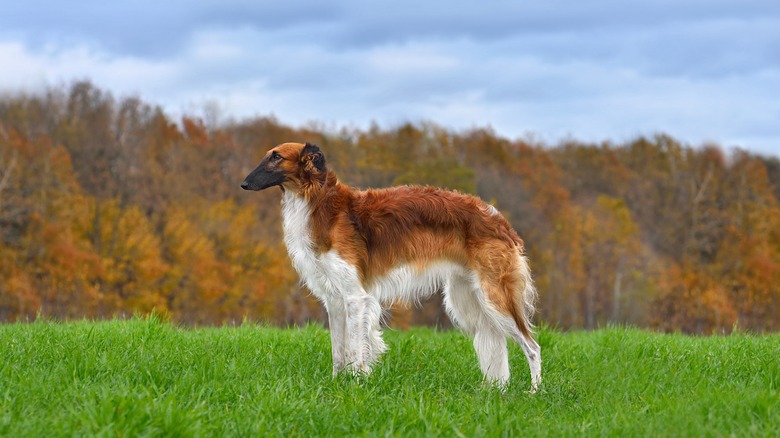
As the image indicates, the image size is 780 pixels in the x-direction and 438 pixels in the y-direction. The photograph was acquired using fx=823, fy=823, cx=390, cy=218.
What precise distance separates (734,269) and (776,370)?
5896cm

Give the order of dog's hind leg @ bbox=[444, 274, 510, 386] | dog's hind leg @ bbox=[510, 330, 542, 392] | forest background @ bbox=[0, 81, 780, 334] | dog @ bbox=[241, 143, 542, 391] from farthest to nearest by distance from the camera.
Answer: forest background @ bbox=[0, 81, 780, 334] < dog's hind leg @ bbox=[444, 274, 510, 386] < dog's hind leg @ bbox=[510, 330, 542, 392] < dog @ bbox=[241, 143, 542, 391]

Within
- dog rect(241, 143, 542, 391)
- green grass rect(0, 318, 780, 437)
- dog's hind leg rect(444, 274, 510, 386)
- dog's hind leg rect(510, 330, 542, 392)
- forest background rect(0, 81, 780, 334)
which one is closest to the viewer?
green grass rect(0, 318, 780, 437)

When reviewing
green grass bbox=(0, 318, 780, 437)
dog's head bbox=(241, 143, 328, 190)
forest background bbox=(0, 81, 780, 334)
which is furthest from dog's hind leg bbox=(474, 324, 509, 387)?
forest background bbox=(0, 81, 780, 334)

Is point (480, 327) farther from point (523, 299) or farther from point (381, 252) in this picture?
point (381, 252)

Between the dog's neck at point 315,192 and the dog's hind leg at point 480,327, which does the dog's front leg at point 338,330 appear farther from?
the dog's hind leg at point 480,327

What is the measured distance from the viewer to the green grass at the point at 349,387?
227 inches

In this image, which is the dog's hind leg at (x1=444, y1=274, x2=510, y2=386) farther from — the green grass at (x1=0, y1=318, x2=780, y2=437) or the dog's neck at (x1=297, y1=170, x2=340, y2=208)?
the dog's neck at (x1=297, y1=170, x2=340, y2=208)

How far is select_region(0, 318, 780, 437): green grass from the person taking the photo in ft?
18.9

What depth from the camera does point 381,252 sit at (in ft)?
26.3

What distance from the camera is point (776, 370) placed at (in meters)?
8.10

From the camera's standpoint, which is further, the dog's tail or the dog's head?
the dog's tail

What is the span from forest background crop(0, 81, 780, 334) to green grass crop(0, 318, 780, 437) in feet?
97.1

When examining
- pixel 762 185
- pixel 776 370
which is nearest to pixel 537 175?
pixel 762 185

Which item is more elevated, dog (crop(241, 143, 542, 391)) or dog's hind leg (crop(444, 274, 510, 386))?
dog (crop(241, 143, 542, 391))
